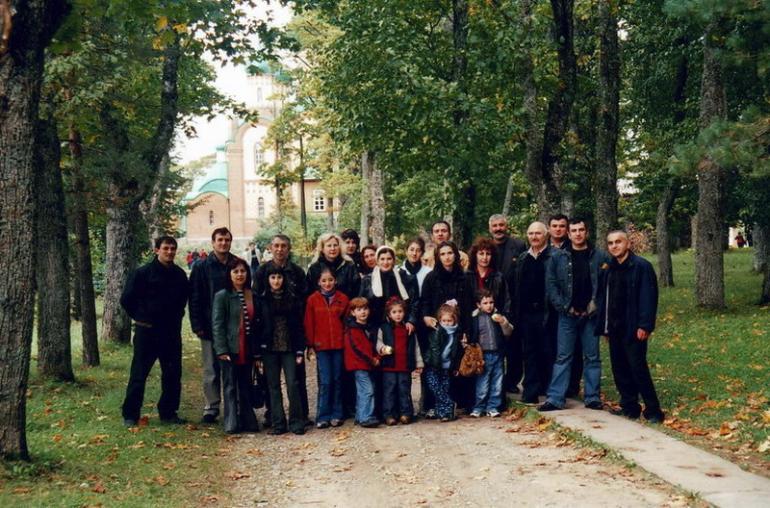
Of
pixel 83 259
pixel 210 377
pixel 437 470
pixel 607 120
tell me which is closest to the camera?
pixel 437 470

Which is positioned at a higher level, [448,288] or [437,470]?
[448,288]

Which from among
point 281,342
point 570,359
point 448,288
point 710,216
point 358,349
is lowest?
point 570,359

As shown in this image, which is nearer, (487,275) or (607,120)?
(487,275)

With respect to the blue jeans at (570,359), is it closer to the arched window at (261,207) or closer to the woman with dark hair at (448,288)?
the woman with dark hair at (448,288)

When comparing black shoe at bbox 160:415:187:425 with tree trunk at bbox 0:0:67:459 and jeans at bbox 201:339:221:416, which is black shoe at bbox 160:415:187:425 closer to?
jeans at bbox 201:339:221:416

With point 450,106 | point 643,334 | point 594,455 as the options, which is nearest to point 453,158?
point 450,106

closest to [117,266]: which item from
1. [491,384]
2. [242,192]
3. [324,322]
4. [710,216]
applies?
[324,322]

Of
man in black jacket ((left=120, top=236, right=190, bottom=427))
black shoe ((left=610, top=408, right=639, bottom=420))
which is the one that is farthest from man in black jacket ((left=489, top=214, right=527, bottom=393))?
man in black jacket ((left=120, top=236, right=190, bottom=427))

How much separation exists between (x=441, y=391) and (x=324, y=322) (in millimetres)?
1575

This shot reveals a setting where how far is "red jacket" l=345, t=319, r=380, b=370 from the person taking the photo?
1051 cm

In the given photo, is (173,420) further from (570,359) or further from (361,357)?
(570,359)

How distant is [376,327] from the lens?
10.6 m

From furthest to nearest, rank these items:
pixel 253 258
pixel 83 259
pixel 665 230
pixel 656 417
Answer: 1. pixel 665 230
2. pixel 253 258
3. pixel 83 259
4. pixel 656 417

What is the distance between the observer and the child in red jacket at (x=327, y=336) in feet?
34.8
